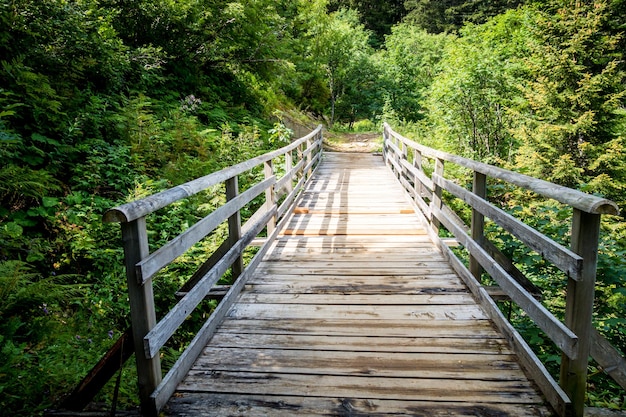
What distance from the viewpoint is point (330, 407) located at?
225 cm

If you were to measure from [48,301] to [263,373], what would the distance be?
2.19m

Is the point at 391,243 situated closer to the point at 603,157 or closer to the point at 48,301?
the point at 48,301

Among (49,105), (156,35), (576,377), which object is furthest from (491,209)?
(156,35)

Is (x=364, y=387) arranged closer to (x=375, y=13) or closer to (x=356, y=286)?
(x=356, y=286)

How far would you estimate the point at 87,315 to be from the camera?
4.46 metres

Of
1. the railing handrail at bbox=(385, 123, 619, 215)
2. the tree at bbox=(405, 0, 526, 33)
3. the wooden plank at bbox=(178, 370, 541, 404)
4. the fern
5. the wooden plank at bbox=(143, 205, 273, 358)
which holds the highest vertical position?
the tree at bbox=(405, 0, 526, 33)

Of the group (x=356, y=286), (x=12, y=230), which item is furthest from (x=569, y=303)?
(x=12, y=230)

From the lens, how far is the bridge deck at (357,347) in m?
2.29

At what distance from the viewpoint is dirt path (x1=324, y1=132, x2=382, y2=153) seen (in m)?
21.0

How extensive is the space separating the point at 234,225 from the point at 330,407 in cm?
201

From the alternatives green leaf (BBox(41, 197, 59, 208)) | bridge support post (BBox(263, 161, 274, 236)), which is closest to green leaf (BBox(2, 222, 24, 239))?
green leaf (BBox(41, 197, 59, 208))

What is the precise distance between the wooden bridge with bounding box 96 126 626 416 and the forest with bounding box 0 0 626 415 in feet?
2.73

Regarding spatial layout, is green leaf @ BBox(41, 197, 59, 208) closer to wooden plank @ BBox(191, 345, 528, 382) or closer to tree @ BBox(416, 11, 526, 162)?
wooden plank @ BBox(191, 345, 528, 382)

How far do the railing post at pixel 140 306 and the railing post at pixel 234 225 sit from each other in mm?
1559
